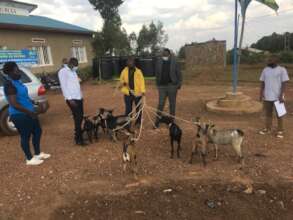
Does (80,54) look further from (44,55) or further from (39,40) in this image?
(39,40)

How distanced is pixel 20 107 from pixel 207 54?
62.8 ft

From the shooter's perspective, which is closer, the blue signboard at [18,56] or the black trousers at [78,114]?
the black trousers at [78,114]

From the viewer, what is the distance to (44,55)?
651 inches

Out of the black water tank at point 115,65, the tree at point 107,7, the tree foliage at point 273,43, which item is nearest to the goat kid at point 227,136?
the black water tank at point 115,65

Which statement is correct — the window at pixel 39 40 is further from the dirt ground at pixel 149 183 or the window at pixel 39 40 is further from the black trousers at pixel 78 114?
the black trousers at pixel 78 114

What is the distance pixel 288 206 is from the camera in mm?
3482

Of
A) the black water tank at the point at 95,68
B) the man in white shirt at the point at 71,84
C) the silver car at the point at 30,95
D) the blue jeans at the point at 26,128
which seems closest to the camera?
the blue jeans at the point at 26,128

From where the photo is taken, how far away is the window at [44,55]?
16.1 metres

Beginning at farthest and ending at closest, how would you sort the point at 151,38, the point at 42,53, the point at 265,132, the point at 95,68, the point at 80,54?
1. the point at 151,38
2. the point at 80,54
3. the point at 95,68
4. the point at 42,53
5. the point at 265,132

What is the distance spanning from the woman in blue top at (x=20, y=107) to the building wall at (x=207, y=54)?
18.3m

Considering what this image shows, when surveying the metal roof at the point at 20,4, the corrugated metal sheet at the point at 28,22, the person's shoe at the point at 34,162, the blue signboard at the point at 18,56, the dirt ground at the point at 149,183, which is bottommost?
the dirt ground at the point at 149,183

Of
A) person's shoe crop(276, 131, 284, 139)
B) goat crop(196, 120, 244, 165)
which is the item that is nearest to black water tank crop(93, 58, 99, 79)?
person's shoe crop(276, 131, 284, 139)

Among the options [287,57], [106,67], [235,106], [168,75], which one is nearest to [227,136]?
[168,75]

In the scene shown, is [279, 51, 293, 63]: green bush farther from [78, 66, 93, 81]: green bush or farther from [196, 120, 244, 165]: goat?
[196, 120, 244, 165]: goat
